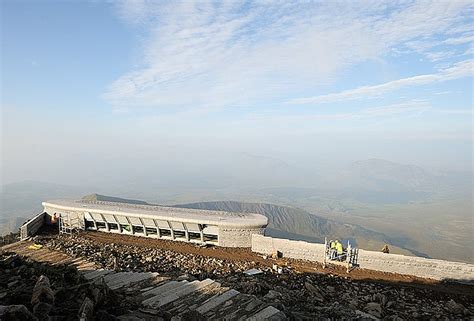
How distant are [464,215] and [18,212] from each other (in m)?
203

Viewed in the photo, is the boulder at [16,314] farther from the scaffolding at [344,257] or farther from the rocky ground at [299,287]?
the scaffolding at [344,257]

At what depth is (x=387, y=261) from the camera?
12.0 metres

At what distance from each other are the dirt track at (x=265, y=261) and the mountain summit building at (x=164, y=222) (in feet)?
1.45

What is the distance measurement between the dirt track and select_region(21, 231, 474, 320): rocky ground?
0.30ft

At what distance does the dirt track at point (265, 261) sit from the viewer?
36.0ft

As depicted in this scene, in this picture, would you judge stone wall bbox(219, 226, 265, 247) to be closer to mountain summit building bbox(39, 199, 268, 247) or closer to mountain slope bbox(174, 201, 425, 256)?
mountain summit building bbox(39, 199, 268, 247)

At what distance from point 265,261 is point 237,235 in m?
1.96

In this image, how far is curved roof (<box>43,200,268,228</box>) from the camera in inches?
580

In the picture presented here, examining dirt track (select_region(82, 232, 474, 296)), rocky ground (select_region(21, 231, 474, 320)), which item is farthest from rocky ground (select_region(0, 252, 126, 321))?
dirt track (select_region(82, 232, 474, 296))

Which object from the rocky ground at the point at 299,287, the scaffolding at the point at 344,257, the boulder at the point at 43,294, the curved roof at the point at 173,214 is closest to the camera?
the boulder at the point at 43,294

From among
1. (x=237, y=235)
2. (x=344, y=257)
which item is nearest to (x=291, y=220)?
(x=237, y=235)

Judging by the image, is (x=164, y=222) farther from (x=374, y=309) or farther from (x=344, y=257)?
(x=374, y=309)

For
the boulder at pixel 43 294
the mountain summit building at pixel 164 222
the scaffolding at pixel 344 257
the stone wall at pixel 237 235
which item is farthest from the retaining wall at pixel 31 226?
the scaffolding at pixel 344 257

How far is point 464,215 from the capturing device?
131 meters
